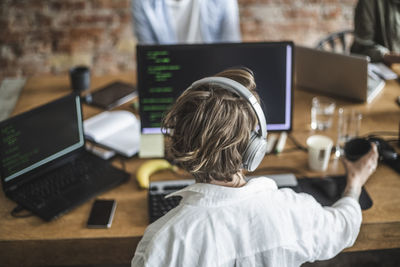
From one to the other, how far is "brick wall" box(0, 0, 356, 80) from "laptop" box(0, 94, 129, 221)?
1.95 metres

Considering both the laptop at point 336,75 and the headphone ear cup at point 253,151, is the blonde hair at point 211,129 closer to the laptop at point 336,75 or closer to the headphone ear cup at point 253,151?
the headphone ear cup at point 253,151

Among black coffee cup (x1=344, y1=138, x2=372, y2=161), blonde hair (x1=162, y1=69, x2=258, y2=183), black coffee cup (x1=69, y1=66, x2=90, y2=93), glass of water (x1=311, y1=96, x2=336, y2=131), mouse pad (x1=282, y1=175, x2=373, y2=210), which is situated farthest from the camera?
black coffee cup (x1=69, y1=66, x2=90, y2=93)

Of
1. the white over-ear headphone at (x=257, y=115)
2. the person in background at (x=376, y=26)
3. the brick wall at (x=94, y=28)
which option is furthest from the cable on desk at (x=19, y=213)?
the brick wall at (x=94, y=28)

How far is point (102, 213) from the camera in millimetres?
1499

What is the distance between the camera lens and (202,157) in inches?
40.8

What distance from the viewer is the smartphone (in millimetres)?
1458

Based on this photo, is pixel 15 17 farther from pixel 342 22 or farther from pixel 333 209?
pixel 333 209

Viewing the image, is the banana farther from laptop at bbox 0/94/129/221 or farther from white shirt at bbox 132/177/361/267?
white shirt at bbox 132/177/361/267

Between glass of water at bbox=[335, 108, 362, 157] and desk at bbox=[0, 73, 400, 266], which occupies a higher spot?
glass of water at bbox=[335, 108, 362, 157]

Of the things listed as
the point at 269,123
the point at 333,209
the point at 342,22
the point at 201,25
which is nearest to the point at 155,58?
the point at 269,123

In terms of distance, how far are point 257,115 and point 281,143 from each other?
84 centimetres

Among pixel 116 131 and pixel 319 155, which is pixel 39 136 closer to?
pixel 116 131

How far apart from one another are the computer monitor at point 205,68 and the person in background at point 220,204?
0.59 m

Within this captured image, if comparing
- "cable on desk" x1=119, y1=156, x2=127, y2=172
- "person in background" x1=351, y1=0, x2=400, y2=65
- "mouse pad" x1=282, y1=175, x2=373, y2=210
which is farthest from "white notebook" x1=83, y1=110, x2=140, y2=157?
"person in background" x1=351, y1=0, x2=400, y2=65
